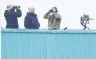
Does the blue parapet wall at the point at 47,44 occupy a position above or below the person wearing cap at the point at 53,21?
below

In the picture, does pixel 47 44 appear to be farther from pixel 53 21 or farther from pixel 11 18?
pixel 11 18

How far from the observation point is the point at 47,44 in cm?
824

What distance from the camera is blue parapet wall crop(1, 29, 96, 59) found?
8.17 m

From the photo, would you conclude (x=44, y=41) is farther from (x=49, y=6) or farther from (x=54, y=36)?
(x=49, y=6)

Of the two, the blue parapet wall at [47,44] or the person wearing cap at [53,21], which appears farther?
the person wearing cap at [53,21]

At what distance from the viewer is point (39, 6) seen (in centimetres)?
1116

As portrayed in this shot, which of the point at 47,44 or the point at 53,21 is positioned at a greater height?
the point at 53,21

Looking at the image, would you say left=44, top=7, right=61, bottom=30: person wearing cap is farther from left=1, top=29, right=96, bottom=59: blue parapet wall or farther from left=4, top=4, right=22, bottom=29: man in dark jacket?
left=4, top=4, right=22, bottom=29: man in dark jacket

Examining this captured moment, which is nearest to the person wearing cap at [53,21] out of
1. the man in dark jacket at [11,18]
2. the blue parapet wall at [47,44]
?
the blue parapet wall at [47,44]

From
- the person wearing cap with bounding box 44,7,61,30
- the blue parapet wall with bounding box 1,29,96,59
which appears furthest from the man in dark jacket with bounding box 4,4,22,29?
the person wearing cap with bounding box 44,7,61,30

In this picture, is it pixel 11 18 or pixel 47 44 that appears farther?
pixel 11 18

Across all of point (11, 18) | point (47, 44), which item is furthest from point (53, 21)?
point (11, 18)

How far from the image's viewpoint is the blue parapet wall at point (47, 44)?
322 inches

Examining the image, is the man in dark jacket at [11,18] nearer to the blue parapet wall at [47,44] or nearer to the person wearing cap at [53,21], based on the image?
the blue parapet wall at [47,44]
